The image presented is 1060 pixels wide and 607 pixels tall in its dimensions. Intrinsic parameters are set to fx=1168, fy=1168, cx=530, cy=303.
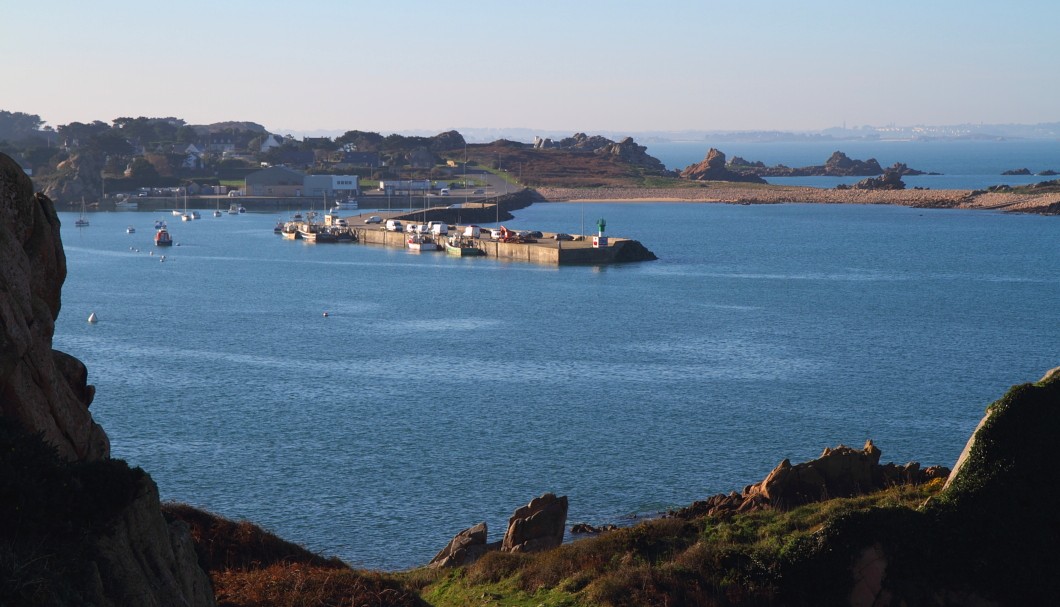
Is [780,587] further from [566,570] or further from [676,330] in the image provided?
[676,330]

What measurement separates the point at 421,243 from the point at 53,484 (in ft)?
259

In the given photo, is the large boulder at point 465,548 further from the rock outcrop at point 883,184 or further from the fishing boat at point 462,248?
the rock outcrop at point 883,184

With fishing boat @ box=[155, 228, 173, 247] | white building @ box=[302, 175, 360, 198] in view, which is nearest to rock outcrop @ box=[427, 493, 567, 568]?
fishing boat @ box=[155, 228, 173, 247]

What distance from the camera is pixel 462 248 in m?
84.6

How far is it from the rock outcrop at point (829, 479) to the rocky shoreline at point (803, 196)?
105 metres

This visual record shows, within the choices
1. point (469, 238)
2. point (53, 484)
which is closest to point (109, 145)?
point (469, 238)

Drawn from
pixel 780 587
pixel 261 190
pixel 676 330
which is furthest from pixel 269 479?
pixel 261 190

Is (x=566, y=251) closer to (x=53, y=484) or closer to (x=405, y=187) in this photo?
(x=405, y=187)

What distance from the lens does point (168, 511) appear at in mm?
14992

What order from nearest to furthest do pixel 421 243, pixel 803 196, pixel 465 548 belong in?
1. pixel 465 548
2. pixel 421 243
3. pixel 803 196

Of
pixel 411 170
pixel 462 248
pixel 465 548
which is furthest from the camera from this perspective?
pixel 411 170

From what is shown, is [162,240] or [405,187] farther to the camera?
[405,187]

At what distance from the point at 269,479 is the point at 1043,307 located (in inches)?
1705

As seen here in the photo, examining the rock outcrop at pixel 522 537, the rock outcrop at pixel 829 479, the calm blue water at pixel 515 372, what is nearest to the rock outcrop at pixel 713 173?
the calm blue water at pixel 515 372
